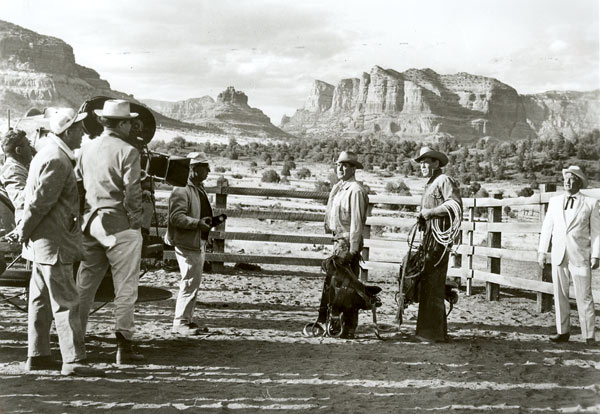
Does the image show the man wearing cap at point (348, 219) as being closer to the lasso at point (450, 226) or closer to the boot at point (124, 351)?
the lasso at point (450, 226)

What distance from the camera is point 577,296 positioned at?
679 centimetres

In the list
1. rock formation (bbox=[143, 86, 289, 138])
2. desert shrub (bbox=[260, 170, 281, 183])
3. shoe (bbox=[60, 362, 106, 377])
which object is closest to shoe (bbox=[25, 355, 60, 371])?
shoe (bbox=[60, 362, 106, 377])

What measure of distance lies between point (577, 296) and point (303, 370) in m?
3.22

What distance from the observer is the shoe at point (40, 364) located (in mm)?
4816

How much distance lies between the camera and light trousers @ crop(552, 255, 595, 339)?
22.1ft

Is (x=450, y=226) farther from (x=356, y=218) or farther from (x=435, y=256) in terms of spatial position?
(x=356, y=218)

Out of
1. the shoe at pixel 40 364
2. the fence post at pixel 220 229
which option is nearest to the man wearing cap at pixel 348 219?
the shoe at pixel 40 364

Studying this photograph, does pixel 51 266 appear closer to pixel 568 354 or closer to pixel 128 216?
pixel 128 216

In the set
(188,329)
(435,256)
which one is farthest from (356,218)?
(188,329)

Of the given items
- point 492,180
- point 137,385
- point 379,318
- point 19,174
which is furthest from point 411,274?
point 492,180

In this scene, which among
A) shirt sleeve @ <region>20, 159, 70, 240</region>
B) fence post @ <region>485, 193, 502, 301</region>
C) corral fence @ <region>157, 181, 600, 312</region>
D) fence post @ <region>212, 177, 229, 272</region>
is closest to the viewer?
shirt sleeve @ <region>20, 159, 70, 240</region>

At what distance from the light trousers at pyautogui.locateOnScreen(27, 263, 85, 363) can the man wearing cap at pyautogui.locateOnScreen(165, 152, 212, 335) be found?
1.69 metres

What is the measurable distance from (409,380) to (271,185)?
3158 cm

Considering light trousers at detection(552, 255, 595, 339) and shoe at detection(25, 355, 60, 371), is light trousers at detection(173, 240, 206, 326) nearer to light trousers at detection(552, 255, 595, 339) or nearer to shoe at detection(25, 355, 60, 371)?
shoe at detection(25, 355, 60, 371)
